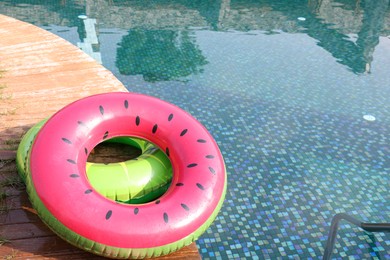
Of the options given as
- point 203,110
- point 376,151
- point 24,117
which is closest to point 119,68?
point 203,110

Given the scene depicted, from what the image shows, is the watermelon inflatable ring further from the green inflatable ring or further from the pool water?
the pool water

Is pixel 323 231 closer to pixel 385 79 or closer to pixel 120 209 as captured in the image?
pixel 120 209

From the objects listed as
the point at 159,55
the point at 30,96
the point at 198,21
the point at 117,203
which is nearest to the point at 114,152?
the point at 117,203

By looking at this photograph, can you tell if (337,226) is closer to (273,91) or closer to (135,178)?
(135,178)

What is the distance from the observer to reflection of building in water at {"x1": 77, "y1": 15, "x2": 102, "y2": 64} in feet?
27.4

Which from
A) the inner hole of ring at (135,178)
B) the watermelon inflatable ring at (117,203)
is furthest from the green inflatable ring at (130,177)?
the watermelon inflatable ring at (117,203)

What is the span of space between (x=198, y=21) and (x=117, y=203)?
780 centimetres

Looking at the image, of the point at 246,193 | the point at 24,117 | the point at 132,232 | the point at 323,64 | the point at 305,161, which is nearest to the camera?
the point at 132,232

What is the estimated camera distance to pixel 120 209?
289cm

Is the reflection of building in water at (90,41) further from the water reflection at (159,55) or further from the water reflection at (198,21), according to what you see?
the water reflection at (159,55)

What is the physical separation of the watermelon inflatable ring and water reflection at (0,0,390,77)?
438 cm

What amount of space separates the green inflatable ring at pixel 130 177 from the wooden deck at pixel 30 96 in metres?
0.29

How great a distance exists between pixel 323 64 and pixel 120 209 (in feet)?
22.3

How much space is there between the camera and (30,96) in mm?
4828
